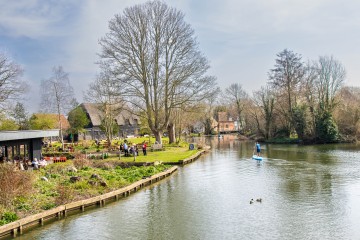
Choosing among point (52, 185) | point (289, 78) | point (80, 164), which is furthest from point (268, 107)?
point (52, 185)

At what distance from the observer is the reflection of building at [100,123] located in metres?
82.4

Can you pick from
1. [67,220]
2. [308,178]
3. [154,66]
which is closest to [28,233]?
[67,220]

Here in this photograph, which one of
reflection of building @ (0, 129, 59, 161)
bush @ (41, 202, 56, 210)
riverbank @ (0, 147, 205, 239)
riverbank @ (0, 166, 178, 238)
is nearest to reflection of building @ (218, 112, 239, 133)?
riverbank @ (0, 147, 205, 239)

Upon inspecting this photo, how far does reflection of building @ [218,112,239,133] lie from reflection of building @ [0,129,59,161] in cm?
9385

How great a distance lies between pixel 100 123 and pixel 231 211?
65.2 metres

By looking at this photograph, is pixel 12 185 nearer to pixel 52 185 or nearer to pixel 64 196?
pixel 64 196

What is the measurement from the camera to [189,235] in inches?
598

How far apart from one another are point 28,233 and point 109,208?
4.92 meters

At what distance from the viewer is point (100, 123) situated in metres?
80.8

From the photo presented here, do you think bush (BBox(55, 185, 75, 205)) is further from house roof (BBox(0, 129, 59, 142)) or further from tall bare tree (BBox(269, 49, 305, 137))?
tall bare tree (BBox(269, 49, 305, 137))

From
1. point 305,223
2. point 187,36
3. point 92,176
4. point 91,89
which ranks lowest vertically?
point 305,223

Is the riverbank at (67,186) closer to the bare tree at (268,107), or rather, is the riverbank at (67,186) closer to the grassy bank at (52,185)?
the grassy bank at (52,185)

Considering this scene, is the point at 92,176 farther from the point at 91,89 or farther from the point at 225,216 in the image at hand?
the point at 91,89

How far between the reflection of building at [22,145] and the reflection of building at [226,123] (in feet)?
308
